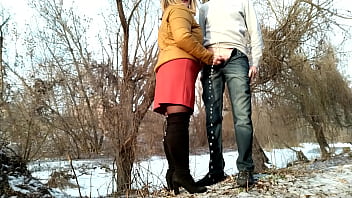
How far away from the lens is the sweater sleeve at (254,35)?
3.21 m

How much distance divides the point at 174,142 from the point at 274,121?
394 inches

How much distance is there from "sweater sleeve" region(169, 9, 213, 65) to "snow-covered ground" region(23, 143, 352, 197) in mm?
1381

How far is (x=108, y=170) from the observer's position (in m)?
5.69

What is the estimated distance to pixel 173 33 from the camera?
2.92m

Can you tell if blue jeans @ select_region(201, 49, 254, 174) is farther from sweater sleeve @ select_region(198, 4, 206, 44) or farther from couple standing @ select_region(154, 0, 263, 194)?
sweater sleeve @ select_region(198, 4, 206, 44)

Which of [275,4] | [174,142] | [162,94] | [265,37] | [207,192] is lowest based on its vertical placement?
[207,192]

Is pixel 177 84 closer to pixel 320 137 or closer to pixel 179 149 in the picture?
pixel 179 149

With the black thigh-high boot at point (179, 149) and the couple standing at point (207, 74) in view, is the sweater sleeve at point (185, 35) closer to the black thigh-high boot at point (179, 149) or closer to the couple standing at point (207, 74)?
the couple standing at point (207, 74)

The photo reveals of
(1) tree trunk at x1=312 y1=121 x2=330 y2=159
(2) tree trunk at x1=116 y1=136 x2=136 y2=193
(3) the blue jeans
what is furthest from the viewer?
(1) tree trunk at x1=312 y1=121 x2=330 y2=159

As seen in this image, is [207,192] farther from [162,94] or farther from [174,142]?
[162,94]

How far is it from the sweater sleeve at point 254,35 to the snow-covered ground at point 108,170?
144 centimetres

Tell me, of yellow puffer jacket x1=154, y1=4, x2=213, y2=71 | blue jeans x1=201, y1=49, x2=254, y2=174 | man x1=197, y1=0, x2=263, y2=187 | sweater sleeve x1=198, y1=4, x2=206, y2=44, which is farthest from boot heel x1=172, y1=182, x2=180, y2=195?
sweater sleeve x1=198, y1=4, x2=206, y2=44

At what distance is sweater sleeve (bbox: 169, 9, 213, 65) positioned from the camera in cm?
286

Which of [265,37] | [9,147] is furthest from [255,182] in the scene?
[265,37]
